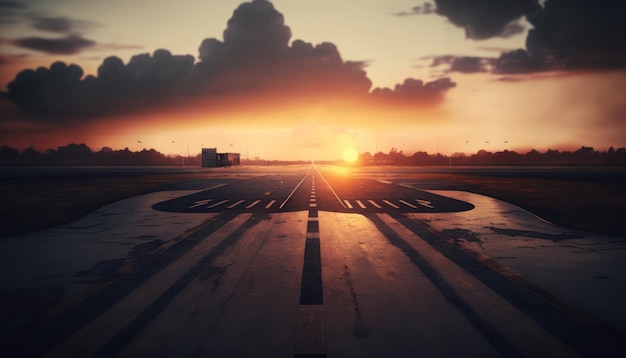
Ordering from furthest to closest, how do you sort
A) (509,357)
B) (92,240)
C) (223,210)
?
(223,210), (92,240), (509,357)

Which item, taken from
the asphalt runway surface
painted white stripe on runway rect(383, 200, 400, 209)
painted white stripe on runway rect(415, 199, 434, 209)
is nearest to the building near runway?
painted white stripe on runway rect(383, 200, 400, 209)

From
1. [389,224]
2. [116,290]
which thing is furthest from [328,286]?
[389,224]

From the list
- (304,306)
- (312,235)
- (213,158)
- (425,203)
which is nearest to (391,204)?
(425,203)

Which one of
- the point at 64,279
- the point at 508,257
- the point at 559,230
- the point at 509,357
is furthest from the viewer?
the point at 559,230

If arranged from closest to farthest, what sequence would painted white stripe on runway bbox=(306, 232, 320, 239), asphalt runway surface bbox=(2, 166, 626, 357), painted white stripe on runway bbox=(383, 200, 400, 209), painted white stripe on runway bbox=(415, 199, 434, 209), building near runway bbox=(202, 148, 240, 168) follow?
asphalt runway surface bbox=(2, 166, 626, 357) → painted white stripe on runway bbox=(306, 232, 320, 239) → painted white stripe on runway bbox=(383, 200, 400, 209) → painted white stripe on runway bbox=(415, 199, 434, 209) → building near runway bbox=(202, 148, 240, 168)

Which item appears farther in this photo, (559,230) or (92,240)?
(559,230)

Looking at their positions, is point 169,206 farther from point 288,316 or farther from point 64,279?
point 288,316

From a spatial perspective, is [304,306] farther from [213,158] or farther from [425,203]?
[213,158]

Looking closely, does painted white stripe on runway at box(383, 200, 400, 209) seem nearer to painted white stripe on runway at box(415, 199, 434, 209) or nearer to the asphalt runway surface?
painted white stripe on runway at box(415, 199, 434, 209)

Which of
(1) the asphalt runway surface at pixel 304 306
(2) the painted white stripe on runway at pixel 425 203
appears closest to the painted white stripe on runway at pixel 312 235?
(1) the asphalt runway surface at pixel 304 306
